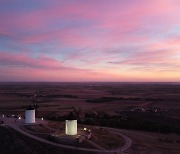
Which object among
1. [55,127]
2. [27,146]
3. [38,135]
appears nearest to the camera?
[27,146]

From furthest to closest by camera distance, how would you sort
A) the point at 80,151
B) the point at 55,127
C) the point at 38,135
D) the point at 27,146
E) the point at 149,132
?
the point at 149,132 → the point at 55,127 → the point at 38,135 → the point at 27,146 → the point at 80,151

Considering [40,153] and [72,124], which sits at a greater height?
[72,124]

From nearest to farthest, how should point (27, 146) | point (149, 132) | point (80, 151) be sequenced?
point (80, 151), point (27, 146), point (149, 132)

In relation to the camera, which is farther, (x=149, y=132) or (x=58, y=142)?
(x=149, y=132)

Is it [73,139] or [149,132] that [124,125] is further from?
[73,139]

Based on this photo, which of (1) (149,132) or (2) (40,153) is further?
(1) (149,132)

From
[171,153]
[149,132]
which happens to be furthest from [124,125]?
[171,153]

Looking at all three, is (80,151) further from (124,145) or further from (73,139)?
(124,145)

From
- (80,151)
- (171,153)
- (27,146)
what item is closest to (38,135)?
(27,146)

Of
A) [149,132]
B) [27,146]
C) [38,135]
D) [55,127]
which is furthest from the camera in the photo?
[149,132]
